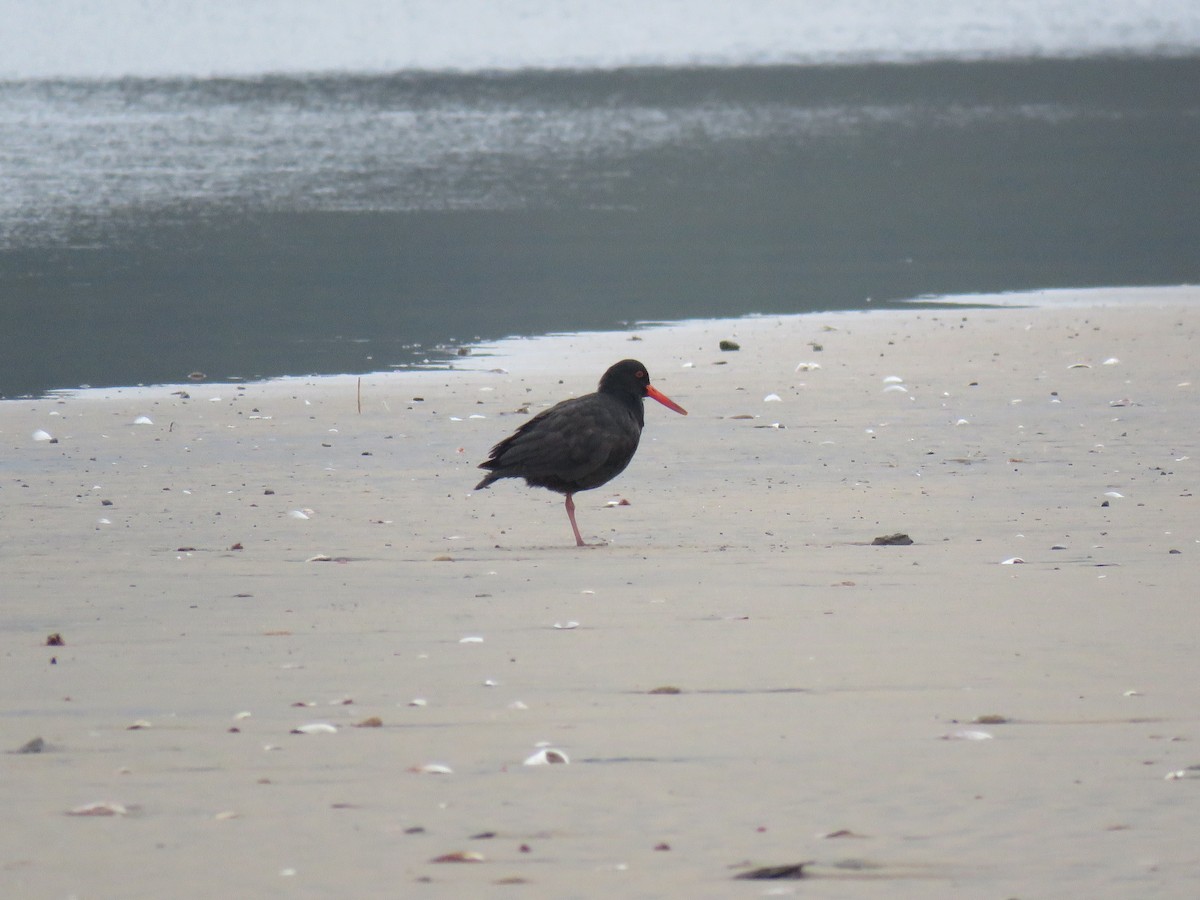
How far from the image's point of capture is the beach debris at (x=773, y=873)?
4.28 metres

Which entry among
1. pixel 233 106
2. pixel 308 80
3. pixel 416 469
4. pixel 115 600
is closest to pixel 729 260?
pixel 416 469

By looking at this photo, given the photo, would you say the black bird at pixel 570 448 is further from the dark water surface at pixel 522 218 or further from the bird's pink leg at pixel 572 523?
the dark water surface at pixel 522 218

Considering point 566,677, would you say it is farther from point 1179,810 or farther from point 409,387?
point 409,387

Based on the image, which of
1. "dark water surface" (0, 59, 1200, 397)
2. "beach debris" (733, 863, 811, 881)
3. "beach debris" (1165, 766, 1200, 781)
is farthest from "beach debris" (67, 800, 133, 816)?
"dark water surface" (0, 59, 1200, 397)

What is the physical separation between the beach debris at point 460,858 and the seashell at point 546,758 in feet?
2.21

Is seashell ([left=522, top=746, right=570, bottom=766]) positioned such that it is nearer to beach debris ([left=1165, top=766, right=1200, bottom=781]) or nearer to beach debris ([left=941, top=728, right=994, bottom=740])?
beach debris ([left=941, top=728, right=994, bottom=740])

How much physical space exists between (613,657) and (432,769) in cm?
130

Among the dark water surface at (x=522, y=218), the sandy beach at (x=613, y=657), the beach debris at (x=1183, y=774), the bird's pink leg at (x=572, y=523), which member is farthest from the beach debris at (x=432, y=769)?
the dark water surface at (x=522, y=218)

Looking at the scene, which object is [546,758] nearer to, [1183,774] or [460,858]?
[460,858]

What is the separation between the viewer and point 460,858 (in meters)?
4.39

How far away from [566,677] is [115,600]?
204cm

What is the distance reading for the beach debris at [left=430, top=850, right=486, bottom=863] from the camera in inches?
172

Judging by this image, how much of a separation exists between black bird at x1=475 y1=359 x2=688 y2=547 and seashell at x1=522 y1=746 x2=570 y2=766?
3.38 meters

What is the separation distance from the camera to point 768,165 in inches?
1500
